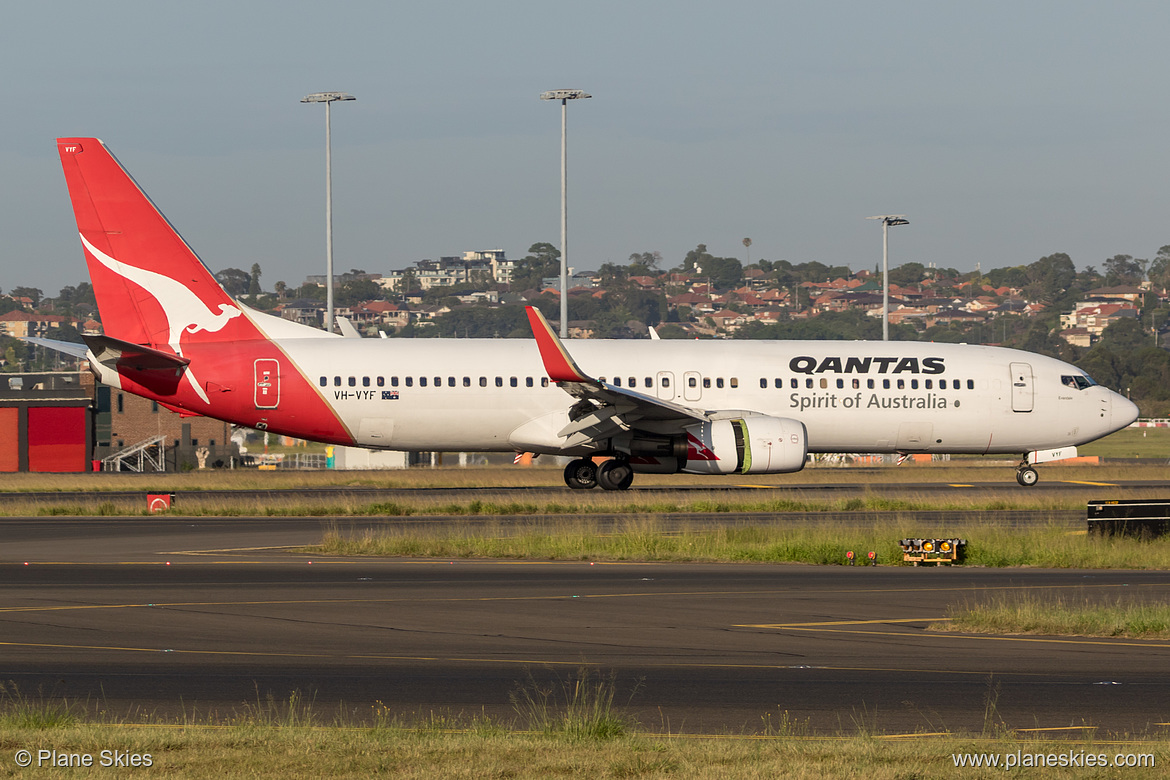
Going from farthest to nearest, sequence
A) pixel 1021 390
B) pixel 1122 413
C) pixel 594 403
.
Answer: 1. pixel 1122 413
2. pixel 1021 390
3. pixel 594 403

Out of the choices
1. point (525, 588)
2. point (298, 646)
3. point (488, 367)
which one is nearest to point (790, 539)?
point (525, 588)

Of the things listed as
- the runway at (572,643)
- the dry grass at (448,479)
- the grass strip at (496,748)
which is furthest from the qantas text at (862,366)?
the grass strip at (496,748)

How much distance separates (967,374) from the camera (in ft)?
123

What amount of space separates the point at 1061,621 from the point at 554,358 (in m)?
19.3

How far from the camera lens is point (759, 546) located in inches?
893

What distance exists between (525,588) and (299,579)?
335 centimetres

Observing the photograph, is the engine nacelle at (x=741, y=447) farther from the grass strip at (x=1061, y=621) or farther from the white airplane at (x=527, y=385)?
the grass strip at (x=1061, y=621)

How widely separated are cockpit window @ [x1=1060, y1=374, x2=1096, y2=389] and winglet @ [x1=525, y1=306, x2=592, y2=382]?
14631 mm

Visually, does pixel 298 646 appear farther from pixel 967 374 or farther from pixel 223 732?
pixel 967 374

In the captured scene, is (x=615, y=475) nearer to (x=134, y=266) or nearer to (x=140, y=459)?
(x=134, y=266)

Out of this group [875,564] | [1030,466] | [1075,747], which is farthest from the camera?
[1030,466]

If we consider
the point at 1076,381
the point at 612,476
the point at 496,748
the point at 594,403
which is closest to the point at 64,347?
the point at 594,403

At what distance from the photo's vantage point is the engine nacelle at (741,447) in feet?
110

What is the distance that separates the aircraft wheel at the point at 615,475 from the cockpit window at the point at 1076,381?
12.9 m
